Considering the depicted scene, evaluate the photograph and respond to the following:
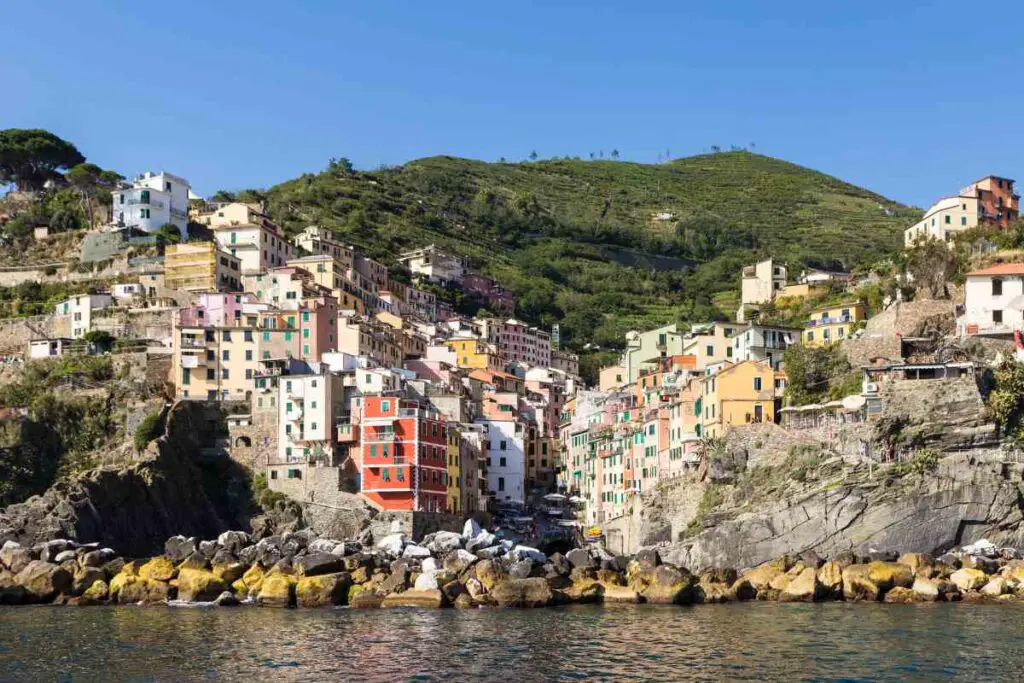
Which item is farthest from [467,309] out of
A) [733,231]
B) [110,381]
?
[733,231]

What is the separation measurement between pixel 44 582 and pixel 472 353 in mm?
53315

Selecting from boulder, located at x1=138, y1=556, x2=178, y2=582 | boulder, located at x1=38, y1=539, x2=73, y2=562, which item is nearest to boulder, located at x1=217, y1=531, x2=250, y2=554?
boulder, located at x1=138, y1=556, x2=178, y2=582

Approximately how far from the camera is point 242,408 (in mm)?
81875

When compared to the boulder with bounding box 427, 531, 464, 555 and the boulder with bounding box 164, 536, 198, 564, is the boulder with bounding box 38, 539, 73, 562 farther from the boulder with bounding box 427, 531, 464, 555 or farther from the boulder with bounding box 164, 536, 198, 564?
the boulder with bounding box 427, 531, 464, 555

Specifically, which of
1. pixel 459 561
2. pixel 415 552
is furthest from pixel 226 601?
pixel 459 561

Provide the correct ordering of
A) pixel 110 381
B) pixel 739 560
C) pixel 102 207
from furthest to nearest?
pixel 102 207, pixel 110 381, pixel 739 560

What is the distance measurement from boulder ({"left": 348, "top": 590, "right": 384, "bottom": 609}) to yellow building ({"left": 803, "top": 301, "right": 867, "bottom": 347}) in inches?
1506

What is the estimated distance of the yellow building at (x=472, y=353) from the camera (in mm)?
108394

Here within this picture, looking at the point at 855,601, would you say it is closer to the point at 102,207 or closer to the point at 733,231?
the point at 102,207

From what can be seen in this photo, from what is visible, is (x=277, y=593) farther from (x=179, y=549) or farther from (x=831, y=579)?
(x=831, y=579)

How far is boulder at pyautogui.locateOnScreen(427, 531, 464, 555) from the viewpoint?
6450cm

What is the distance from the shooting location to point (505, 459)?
90.8 meters

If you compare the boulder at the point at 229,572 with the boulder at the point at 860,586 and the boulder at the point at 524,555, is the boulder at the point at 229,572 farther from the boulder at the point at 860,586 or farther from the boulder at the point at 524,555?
the boulder at the point at 860,586

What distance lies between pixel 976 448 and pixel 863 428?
17.7 feet
